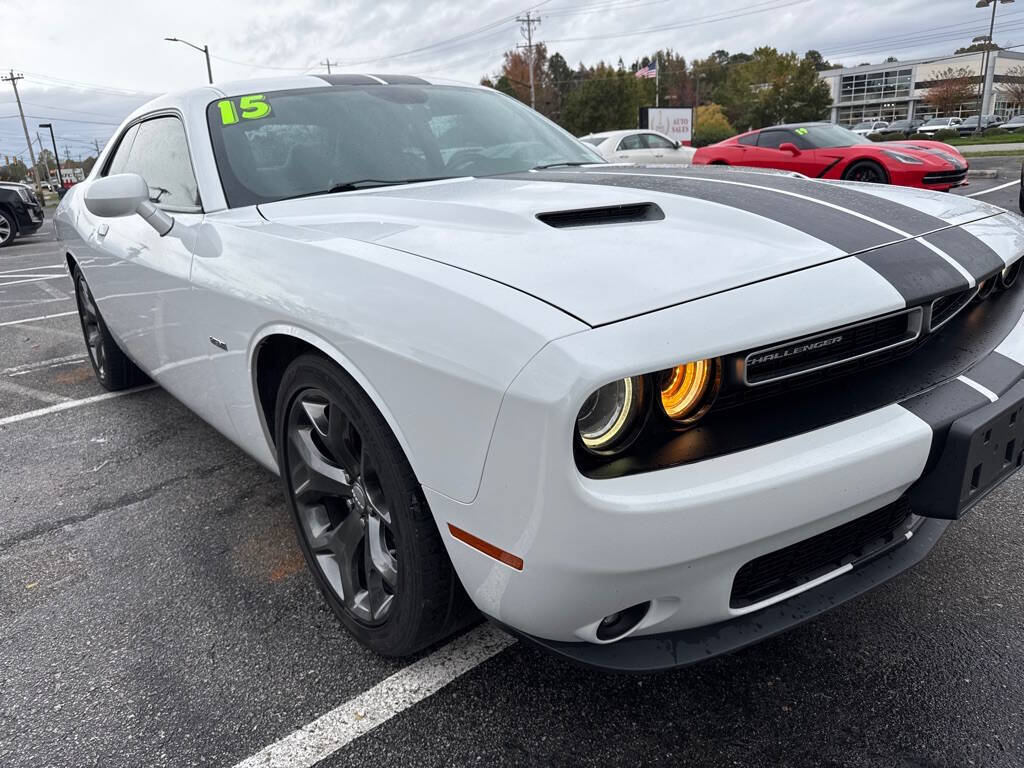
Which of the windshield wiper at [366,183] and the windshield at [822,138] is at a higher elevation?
the windshield wiper at [366,183]

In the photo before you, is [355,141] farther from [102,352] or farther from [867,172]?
[867,172]

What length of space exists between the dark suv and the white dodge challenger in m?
13.7

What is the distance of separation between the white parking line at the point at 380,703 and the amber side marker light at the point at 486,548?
0.57 metres

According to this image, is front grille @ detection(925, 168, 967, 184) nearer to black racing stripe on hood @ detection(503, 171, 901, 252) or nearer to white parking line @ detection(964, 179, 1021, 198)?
white parking line @ detection(964, 179, 1021, 198)

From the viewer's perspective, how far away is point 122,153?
12.1 ft

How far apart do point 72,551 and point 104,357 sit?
1.88 metres

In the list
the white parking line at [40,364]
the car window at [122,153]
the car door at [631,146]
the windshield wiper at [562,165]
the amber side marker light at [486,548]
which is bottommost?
the white parking line at [40,364]

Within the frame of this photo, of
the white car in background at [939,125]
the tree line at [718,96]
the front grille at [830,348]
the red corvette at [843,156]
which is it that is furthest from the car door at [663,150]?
the white car in background at [939,125]

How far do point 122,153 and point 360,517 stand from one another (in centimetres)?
275

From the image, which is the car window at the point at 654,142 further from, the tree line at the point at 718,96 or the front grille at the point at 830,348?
the tree line at the point at 718,96

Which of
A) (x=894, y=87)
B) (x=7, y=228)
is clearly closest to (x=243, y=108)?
(x=7, y=228)

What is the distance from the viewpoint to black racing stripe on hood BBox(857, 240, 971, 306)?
1491 mm

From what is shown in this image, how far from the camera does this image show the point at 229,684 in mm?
1861

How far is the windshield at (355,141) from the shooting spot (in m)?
2.43
